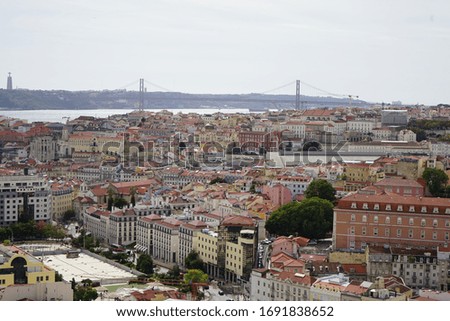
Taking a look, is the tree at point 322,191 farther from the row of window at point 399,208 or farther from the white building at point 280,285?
the white building at point 280,285

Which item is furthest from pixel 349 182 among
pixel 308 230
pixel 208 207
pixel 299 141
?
pixel 299 141

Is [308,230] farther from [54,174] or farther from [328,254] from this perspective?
[54,174]

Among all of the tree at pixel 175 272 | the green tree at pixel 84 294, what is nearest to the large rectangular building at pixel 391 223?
the tree at pixel 175 272

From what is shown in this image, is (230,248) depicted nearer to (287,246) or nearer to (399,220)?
(287,246)

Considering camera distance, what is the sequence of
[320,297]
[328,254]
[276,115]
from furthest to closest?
[276,115]
[328,254]
[320,297]

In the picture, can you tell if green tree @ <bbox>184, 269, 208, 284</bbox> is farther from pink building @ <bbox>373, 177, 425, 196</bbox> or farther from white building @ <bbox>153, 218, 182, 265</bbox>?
pink building @ <bbox>373, 177, 425, 196</bbox>
